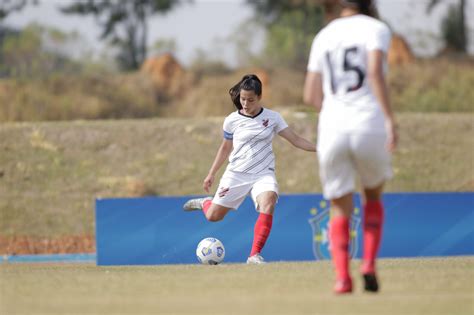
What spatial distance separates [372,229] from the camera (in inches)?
294

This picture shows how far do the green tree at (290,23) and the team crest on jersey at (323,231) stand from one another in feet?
70.9

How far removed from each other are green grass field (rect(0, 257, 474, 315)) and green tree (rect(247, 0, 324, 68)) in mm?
29722

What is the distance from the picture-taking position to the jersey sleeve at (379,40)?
7219mm

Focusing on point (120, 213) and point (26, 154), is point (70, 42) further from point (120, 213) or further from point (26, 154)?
point (120, 213)

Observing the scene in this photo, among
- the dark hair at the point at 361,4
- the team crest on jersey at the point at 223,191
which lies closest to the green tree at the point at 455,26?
the team crest on jersey at the point at 223,191

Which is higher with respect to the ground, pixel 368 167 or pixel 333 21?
pixel 333 21

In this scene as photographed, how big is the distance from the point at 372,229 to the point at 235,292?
1.09m

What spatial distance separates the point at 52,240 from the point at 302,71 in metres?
16.0

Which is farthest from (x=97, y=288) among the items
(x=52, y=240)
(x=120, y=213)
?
(x=52, y=240)

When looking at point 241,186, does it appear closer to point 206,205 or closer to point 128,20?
point 206,205

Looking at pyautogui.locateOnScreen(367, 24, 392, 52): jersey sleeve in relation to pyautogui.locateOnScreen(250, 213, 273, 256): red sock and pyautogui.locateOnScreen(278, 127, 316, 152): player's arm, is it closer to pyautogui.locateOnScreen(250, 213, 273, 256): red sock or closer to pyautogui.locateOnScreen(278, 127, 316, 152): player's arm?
pyautogui.locateOnScreen(278, 127, 316, 152): player's arm

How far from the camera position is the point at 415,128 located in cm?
2833

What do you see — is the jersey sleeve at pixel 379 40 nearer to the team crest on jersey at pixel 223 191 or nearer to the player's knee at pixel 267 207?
the player's knee at pixel 267 207

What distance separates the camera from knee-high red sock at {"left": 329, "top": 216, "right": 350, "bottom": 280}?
725cm
